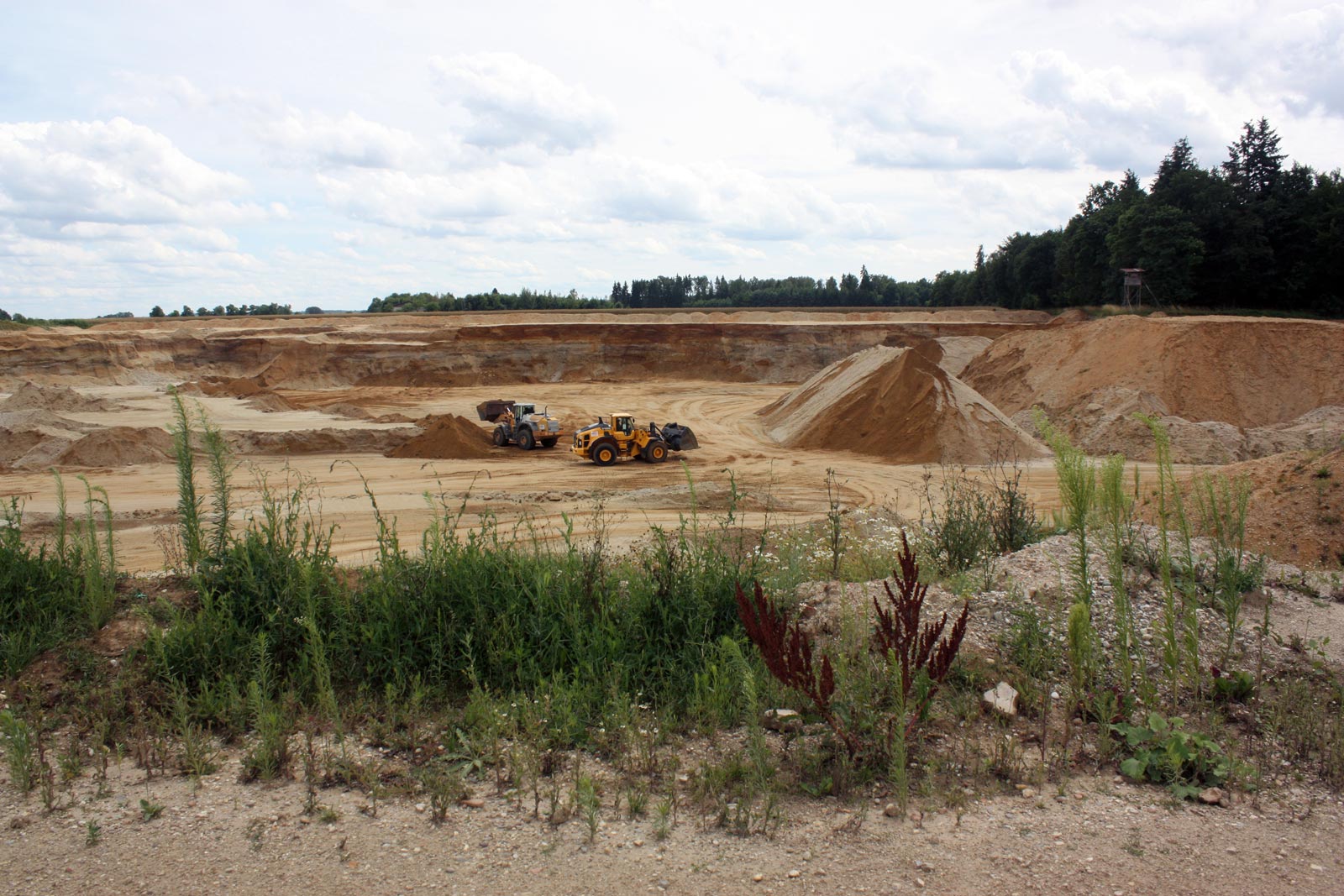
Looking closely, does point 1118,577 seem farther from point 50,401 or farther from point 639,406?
point 50,401

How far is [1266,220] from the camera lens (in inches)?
1636

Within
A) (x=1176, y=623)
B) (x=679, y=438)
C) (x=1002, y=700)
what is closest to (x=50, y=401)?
(x=679, y=438)

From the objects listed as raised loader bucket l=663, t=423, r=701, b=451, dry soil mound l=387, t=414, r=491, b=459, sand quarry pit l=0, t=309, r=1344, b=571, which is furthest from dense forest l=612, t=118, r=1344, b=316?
dry soil mound l=387, t=414, r=491, b=459

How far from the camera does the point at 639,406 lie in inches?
1305

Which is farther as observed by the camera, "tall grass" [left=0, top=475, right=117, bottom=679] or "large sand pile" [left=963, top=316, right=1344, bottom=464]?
"large sand pile" [left=963, top=316, right=1344, bottom=464]

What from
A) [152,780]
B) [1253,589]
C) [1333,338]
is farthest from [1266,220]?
[152,780]

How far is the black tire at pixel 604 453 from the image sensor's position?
20484 millimetres

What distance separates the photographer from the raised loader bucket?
72.3 ft

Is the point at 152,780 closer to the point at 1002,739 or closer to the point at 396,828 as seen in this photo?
the point at 396,828

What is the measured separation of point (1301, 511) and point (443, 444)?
57.0 ft

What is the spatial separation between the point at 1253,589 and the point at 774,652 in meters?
4.50

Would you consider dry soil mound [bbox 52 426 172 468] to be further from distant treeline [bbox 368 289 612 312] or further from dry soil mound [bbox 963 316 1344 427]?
distant treeline [bbox 368 289 612 312]

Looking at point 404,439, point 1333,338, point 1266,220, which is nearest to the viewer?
point 404,439

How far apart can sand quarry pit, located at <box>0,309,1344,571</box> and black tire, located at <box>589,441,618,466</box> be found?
49 centimetres
